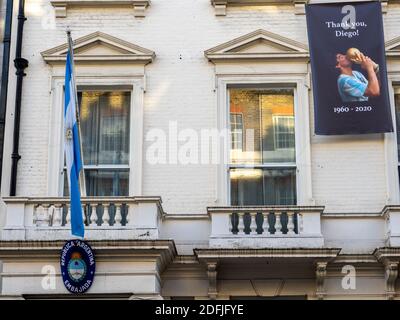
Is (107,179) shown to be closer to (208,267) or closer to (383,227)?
(208,267)

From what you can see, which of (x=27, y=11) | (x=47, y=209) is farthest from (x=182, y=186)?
(x=27, y=11)

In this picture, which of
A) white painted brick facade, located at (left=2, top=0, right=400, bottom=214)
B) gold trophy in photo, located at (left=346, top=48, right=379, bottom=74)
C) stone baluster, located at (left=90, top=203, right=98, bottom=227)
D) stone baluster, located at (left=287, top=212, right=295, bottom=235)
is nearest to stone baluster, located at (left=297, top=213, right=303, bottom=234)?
stone baluster, located at (left=287, top=212, right=295, bottom=235)

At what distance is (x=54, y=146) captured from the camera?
1474cm

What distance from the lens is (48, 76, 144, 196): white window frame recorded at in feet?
47.6

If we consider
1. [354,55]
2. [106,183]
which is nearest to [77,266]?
[106,183]

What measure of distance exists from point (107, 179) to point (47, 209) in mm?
1543

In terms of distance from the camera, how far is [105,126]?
49.8ft

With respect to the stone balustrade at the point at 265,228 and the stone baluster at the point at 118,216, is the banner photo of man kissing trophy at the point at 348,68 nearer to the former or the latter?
the stone balustrade at the point at 265,228

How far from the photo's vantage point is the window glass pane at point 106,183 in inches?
578

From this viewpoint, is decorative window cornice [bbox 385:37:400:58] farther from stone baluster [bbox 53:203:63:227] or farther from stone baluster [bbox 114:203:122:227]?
stone baluster [bbox 53:203:63:227]

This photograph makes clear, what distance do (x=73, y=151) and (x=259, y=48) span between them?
4049 mm

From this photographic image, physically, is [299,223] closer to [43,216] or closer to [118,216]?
[118,216]

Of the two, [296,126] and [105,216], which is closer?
[105,216]

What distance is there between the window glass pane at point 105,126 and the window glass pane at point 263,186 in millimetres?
2001
